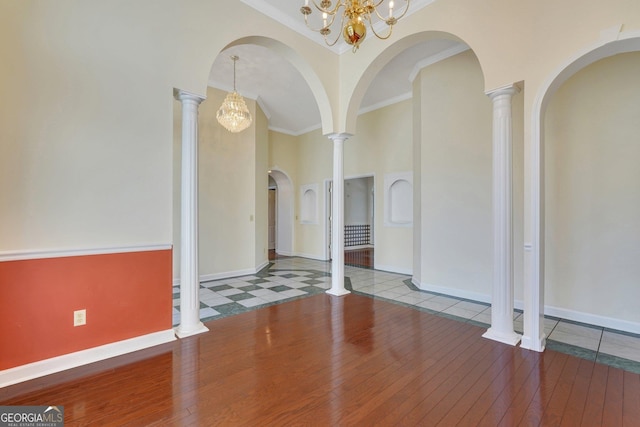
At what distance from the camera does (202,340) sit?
2832 millimetres

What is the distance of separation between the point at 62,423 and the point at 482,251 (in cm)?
450

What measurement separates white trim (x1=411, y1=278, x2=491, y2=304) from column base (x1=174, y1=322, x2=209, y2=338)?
3304 mm

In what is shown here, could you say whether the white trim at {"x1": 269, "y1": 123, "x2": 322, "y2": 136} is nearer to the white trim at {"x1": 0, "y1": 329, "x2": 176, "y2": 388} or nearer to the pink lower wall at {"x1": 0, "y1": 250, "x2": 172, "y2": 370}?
the pink lower wall at {"x1": 0, "y1": 250, "x2": 172, "y2": 370}

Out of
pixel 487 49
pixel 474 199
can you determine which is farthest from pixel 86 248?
pixel 474 199

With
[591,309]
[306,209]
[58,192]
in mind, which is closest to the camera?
[58,192]

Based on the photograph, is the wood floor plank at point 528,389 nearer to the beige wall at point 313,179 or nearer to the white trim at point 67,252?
the white trim at point 67,252

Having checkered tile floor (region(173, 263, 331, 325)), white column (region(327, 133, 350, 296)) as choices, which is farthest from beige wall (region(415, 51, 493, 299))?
checkered tile floor (region(173, 263, 331, 325))

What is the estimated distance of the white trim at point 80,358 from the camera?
6.90 ft

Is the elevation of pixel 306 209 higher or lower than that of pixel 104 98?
lower

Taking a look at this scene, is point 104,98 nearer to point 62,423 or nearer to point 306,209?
point 62,423

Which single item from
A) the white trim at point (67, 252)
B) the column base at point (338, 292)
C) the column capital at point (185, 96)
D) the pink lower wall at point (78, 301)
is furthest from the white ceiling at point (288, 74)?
the column base at point (338, 292)

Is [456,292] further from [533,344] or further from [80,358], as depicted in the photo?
[80,358]

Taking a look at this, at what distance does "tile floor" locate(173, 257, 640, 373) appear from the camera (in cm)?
268

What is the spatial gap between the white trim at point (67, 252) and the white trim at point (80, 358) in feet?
2.61
